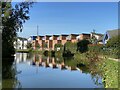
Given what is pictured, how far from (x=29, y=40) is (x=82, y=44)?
6387 centimetres

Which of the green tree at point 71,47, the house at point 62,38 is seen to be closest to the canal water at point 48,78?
the green tree at point 71,47

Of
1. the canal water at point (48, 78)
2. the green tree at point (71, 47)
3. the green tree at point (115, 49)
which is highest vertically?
the green tree at point (115, 49)

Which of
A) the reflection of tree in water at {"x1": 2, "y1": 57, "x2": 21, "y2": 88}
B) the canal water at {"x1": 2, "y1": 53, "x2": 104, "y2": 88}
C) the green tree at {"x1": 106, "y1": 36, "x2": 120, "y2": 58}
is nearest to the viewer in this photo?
the reflection of tree in water at {"x1": 2, "y1": 57, "x2": 21, "y2": 88}

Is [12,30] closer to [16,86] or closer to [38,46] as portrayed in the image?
[16,86]

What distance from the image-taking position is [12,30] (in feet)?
104

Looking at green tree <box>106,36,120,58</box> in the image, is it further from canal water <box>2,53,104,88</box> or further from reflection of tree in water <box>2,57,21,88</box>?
reflection of tree in water <box>2,57,21,88</box>

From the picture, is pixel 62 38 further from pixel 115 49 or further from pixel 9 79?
pixel 9 79

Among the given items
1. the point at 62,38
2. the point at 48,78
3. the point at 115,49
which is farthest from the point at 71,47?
the point at 48,78

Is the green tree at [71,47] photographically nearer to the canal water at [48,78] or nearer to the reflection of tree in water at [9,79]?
the canal water at [48,78]

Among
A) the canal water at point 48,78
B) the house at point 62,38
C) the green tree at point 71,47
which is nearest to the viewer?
the canal water at point 48,78

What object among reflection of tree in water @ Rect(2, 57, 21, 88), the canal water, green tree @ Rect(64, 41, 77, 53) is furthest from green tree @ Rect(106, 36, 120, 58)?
green tree @ Rect(64, 41, 77, 53)

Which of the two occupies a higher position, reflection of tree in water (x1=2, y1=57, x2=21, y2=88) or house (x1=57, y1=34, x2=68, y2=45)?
house (x1=57, y1=34, x2=68, y2=45)

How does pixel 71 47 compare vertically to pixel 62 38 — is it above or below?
below

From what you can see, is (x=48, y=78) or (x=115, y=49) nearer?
(x=48, y=78)
